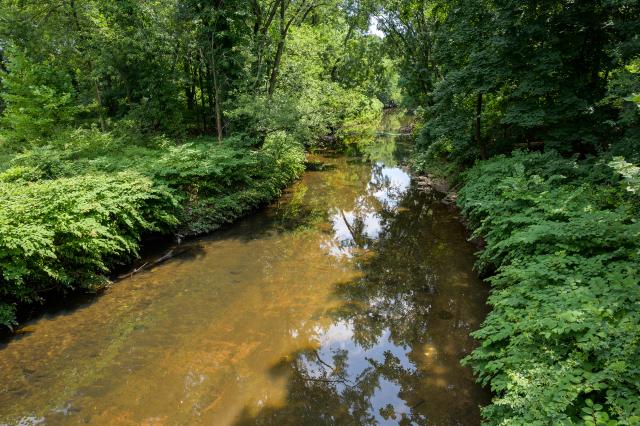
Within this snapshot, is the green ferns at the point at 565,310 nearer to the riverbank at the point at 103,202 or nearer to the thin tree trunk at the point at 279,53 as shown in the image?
the riverbank at the point at 103,202

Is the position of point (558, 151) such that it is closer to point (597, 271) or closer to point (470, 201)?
point (470, 201)

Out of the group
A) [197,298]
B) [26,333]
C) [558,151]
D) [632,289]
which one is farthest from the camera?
[558,151]

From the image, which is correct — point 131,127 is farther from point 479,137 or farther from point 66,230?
point 479,137

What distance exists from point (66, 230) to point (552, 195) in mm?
9262

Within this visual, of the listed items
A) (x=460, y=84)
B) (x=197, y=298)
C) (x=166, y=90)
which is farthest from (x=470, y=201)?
(x=166, y=90)

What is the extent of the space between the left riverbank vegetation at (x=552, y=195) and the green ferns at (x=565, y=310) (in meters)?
0.02

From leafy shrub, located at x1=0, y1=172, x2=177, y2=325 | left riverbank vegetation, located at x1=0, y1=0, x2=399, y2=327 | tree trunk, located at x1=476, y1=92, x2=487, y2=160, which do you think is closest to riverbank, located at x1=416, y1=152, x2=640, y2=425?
tree trunk, located at x1=476, y1=92, x2=487, y2=160

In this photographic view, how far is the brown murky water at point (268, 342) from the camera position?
17.0ft

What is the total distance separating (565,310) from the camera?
417cm

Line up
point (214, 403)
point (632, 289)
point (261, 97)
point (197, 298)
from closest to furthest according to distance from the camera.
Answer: point (632, 289)
point (214, 403)
point (197, 298)
point (261, 97)

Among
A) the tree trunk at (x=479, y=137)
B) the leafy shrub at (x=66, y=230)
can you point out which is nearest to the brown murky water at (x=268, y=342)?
the leafy shrub at (x=66, y=230)

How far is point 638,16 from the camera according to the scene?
8078 millimetres

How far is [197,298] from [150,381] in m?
2.36

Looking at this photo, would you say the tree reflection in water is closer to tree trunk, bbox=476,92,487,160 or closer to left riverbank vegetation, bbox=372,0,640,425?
left riverbank vegetation, bbox=372,0,640,425
